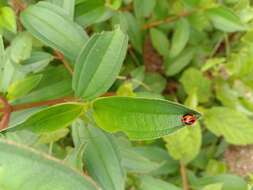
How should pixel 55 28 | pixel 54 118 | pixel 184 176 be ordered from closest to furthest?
1. pixel 54 118
2. pixel 55 28
3. pixel 184 176

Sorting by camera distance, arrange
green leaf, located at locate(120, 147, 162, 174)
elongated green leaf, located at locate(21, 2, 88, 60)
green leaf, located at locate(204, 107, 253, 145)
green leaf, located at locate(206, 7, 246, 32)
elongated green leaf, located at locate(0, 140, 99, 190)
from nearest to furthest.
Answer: elongated green leaf, located at locate(0, 140, 99, 190) → elongated green leaf, located at locate(21, 2, 88, 60) → green leaf, located at locate(120, 147, 162, 174) → green leaf, located at locate(206, 7, 246, 32) → green leaf, located at locate(204, 107, 253, 145)

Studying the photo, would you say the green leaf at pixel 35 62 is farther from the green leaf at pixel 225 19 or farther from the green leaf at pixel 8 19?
the green leaf at pixel 225 19

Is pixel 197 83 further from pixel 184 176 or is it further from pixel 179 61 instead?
pixel 184 176

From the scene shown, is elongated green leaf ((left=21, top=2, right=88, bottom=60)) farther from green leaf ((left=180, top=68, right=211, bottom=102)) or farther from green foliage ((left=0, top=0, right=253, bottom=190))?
green leaf ((left=180, top=68, right=211, bottom=102))

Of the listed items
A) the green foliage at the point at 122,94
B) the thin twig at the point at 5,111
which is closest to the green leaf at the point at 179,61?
the green foliage at the point at 122,94

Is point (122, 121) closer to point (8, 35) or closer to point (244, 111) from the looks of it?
point (8, 35)

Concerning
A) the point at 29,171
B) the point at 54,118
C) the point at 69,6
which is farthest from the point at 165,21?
the point at 29,171

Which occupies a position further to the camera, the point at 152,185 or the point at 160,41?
the point at 160,41

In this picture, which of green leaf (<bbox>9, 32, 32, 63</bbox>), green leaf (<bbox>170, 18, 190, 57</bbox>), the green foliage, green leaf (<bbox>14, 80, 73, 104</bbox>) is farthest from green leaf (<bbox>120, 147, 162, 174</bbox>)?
green leaf (<bbox>170, 18, 190, 57</bbox>)
